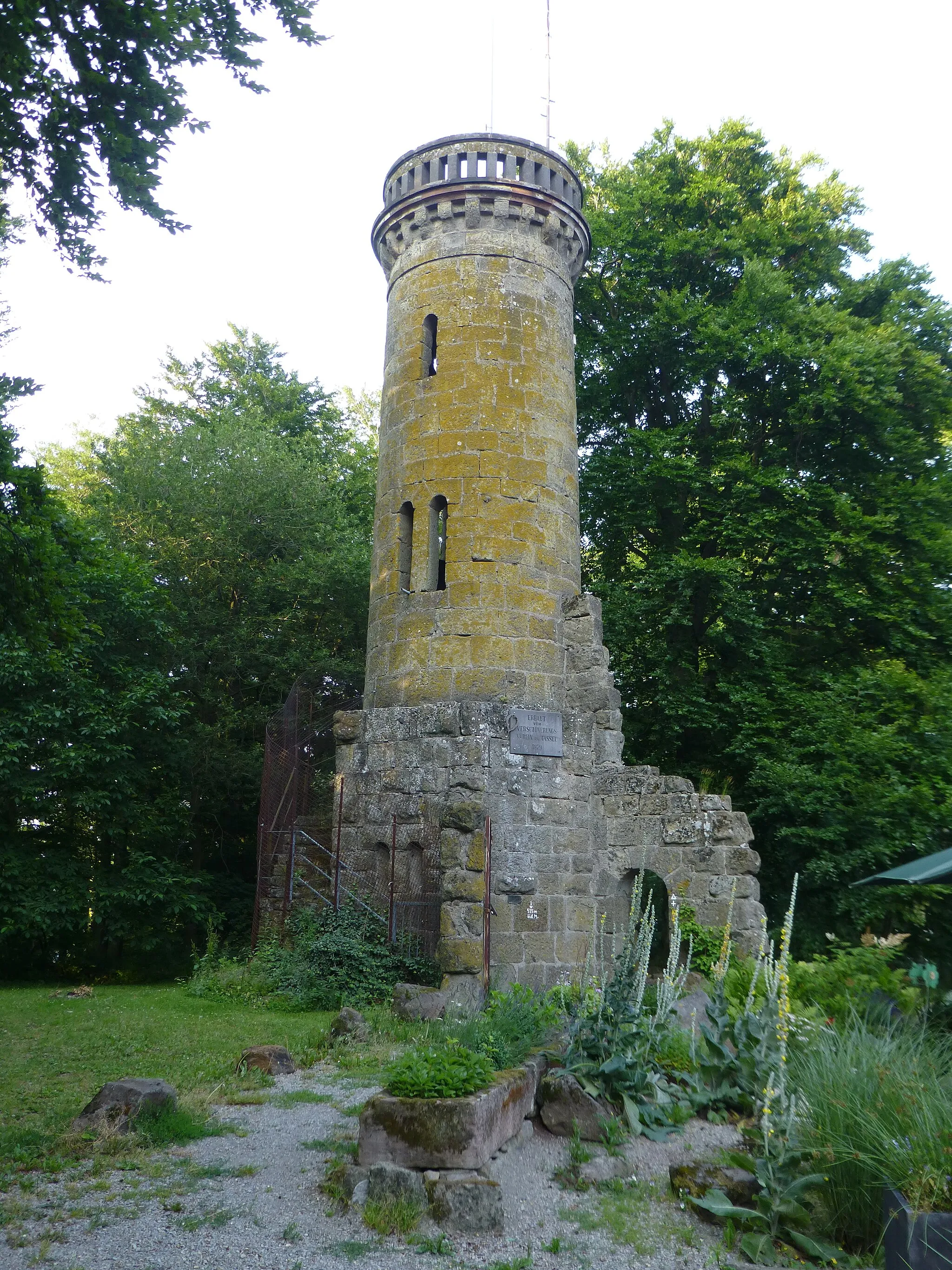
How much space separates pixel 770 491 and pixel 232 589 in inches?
440

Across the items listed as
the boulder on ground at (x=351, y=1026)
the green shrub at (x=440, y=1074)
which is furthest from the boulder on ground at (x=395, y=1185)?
the boulder on ground at (x=351, y=1026)

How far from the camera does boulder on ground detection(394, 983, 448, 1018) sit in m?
9.29

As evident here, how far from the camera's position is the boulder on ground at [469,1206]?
471cm

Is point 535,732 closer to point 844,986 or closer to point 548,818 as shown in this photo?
point 548,818

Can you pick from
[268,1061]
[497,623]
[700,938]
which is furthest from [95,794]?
[700,938]

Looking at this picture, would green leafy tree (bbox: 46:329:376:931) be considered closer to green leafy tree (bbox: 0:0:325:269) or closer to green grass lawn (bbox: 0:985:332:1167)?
green grass lawn (bbox: 0:985:332:1167)

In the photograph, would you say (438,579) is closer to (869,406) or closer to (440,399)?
(440,399)

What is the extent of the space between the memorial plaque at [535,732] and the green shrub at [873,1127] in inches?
248

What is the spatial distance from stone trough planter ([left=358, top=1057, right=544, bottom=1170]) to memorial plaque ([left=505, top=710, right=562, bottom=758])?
6.35m

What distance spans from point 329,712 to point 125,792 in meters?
4.04

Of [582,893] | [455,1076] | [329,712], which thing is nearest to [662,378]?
[329,712]

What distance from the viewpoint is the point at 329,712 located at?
19297mm

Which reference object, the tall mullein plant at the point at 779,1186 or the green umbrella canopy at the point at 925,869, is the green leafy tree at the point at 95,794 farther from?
the tall mullein plant at the point at 779,1186

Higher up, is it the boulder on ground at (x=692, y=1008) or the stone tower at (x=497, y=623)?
the stone tower at (x=497, y=623)
